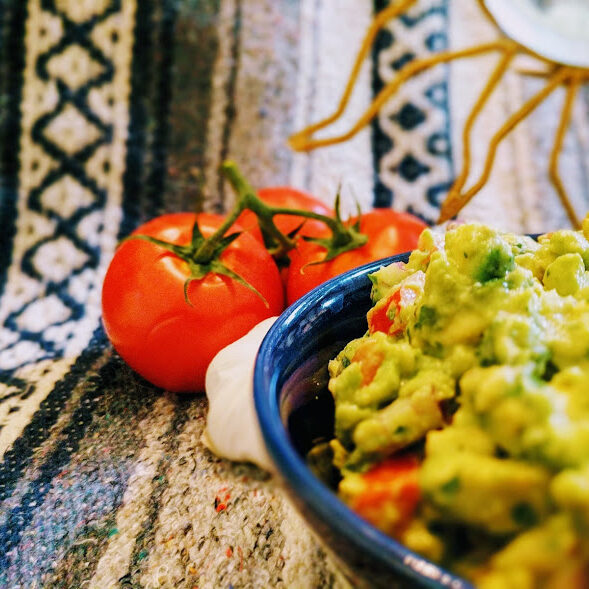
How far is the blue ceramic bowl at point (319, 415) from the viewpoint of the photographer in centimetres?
25

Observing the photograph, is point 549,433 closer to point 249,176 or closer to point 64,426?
point 64,426

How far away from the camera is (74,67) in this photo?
0.90 metres

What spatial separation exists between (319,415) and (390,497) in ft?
0.35

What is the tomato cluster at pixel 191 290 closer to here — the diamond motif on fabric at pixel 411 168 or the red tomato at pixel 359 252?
the red tomato at pixel 359 252

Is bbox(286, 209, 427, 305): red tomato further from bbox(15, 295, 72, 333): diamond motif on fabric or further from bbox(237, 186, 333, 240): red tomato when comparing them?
bbox(15, 295, 72, 333): diamond motif on fabric

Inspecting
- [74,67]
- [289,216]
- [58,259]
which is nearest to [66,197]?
[58,259]

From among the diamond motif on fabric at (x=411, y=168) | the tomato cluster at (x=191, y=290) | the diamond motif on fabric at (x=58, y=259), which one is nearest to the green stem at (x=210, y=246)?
the tomato cluster at (x=191, y=290)

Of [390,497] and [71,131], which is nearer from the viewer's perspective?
[390,497]

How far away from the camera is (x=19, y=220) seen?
856 millimetres

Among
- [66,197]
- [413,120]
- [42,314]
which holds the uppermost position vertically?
[413,120]

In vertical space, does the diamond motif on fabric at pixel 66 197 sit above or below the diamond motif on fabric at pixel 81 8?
below

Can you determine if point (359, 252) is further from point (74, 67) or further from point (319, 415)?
point (74, 67)

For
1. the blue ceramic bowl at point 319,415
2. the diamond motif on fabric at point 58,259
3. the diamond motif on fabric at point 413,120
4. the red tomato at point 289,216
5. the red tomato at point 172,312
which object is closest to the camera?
the blue ceramic bowl at point 319,415

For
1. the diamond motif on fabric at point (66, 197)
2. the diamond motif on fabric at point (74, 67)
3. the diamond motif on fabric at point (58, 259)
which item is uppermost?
the diamond motif on fabric at point (74, 67)
